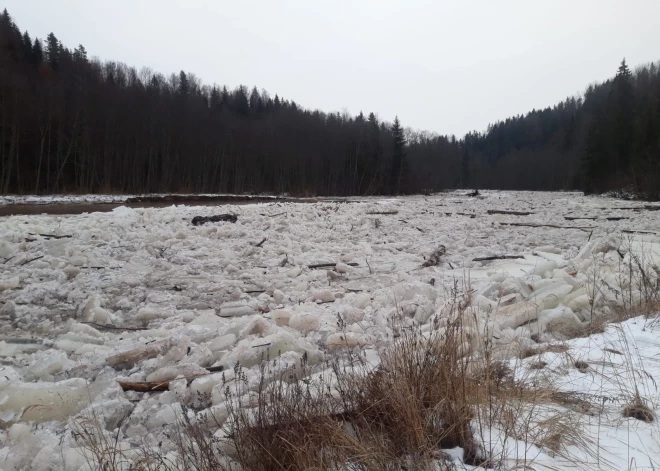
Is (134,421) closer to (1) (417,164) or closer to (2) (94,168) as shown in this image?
(2) (94,168)

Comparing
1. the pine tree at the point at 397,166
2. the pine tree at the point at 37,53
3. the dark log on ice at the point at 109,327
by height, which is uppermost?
the pine tree at the point at 37,53

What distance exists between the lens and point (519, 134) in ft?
400

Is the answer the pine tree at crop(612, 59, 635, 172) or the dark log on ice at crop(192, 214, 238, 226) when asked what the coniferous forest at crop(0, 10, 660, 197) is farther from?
the dark log on ice at crop(192, 214, 238, 226)

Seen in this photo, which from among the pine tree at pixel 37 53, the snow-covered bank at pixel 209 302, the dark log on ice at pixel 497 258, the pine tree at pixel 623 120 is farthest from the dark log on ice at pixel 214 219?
the pine tree at pixel 37 53

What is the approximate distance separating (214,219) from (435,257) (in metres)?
6.00

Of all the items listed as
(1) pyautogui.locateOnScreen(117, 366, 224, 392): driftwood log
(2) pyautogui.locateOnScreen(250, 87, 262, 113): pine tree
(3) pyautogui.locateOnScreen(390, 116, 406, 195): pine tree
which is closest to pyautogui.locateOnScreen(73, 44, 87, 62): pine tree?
(2) pyautogui.locateOnScreen(250, 87, 262, 113): pine tree

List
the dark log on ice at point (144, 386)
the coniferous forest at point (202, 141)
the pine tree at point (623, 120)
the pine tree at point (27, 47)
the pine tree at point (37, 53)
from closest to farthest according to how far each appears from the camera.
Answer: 1. the dark log on ice at point (144, 386)
2. the coniferous forest at point (202, 141)
3. the pine tree at point (623, 120)
4. the pine tree at point (27, 47)
5. the pine tree at point (37, 53)

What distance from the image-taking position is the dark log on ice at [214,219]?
9.56m

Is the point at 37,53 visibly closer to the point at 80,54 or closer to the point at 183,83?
the point at 80,54

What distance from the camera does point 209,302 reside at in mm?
4887

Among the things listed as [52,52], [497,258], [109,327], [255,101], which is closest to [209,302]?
[109,327]

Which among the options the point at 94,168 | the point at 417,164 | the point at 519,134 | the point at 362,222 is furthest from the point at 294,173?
the point at 519,134

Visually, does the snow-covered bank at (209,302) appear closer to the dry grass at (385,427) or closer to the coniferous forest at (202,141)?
the dry grass at (385,427)

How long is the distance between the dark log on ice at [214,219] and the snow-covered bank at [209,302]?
2.01 feet
